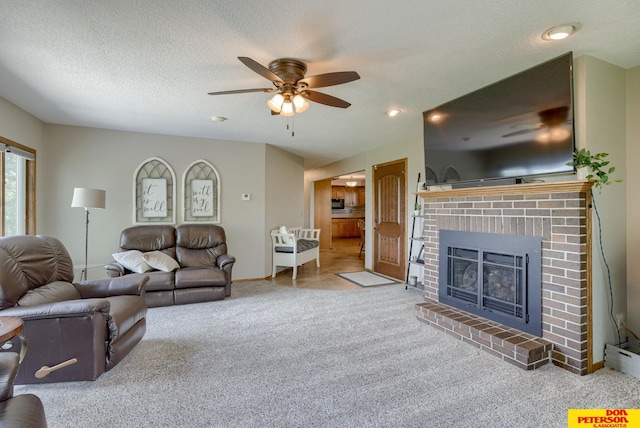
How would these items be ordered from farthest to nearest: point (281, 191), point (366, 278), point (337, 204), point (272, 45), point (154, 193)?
point (337, 204)
point (281, 191)
point (366, 278)
point (154, 193)
point (272, 45)

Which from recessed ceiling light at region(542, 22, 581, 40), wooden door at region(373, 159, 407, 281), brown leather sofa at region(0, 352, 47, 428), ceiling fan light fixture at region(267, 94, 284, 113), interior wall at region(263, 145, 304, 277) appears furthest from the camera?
interior wall at region(263, 145, 304, 277)

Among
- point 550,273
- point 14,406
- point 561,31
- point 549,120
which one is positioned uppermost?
point 561,31

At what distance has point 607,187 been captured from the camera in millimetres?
2379

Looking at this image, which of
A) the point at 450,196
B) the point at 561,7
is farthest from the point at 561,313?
the point at 561,7

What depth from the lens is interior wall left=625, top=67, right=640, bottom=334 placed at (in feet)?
8.05

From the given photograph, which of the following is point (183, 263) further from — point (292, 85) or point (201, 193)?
point (292, 85)

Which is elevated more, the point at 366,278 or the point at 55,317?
the point at 55,317

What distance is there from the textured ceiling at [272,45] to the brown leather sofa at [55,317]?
5.18 feet

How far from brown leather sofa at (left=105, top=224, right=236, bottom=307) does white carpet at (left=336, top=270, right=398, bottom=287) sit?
2.16m

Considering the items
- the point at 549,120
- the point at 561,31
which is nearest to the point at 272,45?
the point at 561,31

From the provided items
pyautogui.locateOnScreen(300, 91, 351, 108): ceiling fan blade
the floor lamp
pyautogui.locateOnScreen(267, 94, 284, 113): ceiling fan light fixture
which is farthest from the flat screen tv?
the floor lamp

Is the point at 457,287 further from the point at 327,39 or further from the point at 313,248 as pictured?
the point at 313,248

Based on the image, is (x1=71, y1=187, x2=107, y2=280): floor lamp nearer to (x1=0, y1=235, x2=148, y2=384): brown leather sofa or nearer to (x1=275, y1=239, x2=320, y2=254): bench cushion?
(x1=0, y1=235, x2=148, y2=384): brown leather sofa

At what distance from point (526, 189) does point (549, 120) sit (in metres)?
0.56
